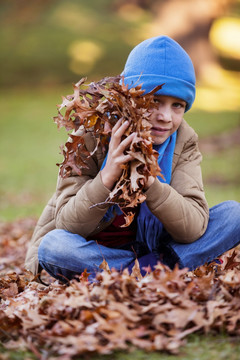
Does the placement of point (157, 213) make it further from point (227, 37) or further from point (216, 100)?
point (227, 37)

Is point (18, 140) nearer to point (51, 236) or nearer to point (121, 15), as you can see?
point (51, 236)

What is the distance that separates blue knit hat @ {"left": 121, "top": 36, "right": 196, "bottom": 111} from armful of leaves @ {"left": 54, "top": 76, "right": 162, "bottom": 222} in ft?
0.91

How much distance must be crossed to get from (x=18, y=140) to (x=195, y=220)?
622 inches

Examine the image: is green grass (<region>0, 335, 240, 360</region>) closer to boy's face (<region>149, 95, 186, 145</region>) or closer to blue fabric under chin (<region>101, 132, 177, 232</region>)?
blue fabric under chin (<region>101, 132, 177, 232</region>)

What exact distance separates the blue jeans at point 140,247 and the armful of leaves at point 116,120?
1.41 feet

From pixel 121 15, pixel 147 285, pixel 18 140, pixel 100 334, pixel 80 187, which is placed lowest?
pixel 100 334

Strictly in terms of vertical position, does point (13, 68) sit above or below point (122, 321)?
above

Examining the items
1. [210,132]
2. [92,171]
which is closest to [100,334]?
[92,171]

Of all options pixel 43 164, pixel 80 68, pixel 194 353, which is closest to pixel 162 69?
pixel 194 353

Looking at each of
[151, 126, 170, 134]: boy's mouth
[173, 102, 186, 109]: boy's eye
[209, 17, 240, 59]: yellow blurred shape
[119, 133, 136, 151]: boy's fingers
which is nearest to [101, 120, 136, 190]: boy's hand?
[119, 133, 136, 151]: boy's fingers

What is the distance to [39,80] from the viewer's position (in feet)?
84.0

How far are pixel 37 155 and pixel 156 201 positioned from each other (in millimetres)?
13442

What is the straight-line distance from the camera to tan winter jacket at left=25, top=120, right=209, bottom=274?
117 inches

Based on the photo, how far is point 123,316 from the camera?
7.52 feet
